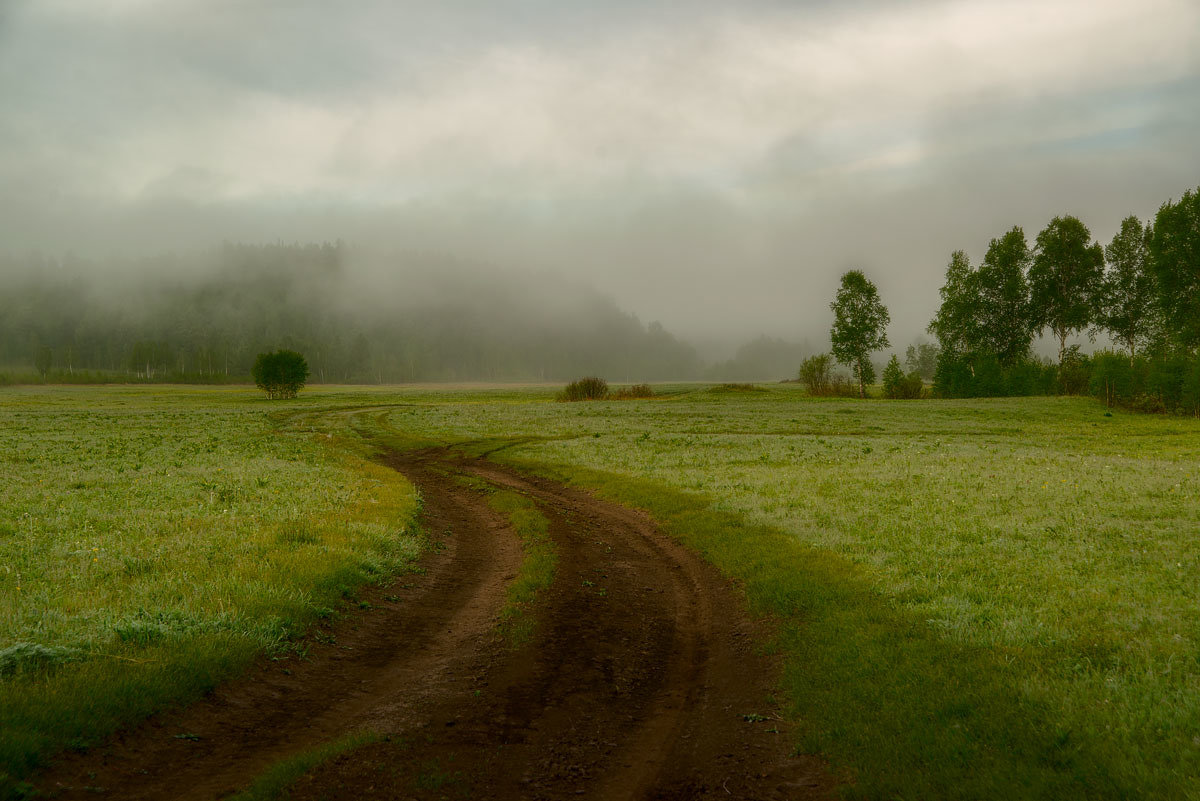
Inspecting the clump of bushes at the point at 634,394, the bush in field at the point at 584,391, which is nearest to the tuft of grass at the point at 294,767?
the clump of bushes at the point at 634,394

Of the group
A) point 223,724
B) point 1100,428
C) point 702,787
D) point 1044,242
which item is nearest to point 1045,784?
point 702,787

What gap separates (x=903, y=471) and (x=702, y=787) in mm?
25677

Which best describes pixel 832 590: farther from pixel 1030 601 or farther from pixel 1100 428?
pixel 1100 428

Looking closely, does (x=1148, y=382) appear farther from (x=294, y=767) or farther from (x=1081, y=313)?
(x=294, y=767)

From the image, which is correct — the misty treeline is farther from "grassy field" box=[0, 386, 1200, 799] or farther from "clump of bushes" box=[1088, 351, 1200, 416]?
"grassy field" box=[0, 386, 1200, 799]

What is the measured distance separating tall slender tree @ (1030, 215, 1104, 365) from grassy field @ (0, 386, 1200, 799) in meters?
65.1

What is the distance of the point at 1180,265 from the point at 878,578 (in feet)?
282

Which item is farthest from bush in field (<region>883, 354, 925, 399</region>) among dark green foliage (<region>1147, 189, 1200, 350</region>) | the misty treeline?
dark green foliage (<region>1147, 189, 1200, 350</region>)

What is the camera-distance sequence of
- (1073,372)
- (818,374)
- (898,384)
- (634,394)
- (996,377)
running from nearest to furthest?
1. (1073,372)
2. (996,377)
3. (898,384)
4. (818,374)
5. (634,394)

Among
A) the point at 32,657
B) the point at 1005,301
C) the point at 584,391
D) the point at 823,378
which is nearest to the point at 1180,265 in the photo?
the point at 1005,301

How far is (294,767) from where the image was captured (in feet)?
23.6

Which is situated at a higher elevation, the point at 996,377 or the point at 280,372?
the point at 280,372

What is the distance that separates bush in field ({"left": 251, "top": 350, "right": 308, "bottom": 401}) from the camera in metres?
136

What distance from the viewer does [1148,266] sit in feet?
257
